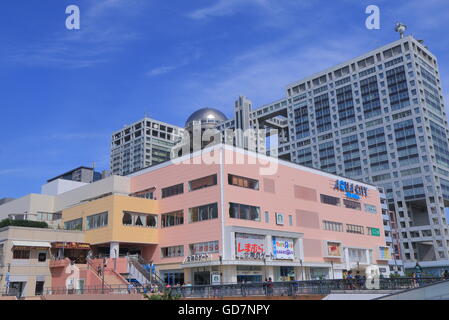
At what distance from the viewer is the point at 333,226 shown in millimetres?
67938

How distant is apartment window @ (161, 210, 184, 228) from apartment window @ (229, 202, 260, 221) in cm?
826

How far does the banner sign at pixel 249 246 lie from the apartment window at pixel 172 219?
9.40m

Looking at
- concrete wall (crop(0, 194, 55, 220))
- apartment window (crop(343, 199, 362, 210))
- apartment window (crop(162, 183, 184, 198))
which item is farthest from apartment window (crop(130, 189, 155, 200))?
apartment window (crop(343, 199, 362, 210))

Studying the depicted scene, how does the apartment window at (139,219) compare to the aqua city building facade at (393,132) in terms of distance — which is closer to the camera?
the apartment window at (139,219)

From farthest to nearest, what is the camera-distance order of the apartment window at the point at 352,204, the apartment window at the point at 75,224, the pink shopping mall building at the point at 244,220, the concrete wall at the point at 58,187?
the concrete wall at the point at 58,187
the apartment window at the point at 352,204
the apartment window at the point at 75,224
the pink shopping mall building at the point at 244,220

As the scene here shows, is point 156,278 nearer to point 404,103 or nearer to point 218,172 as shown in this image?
point 218,172

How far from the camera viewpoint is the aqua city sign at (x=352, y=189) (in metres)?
71.4

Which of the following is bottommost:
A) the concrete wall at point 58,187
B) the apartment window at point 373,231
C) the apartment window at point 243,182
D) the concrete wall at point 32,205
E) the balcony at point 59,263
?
the balcony at point 59,263

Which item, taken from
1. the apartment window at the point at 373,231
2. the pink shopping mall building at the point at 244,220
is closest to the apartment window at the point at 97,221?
the pink shopping mall building at the point at 244,220

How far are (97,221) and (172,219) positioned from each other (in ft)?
37.6

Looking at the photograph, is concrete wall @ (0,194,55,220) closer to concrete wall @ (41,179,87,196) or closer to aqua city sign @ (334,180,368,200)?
concrete wall @ (41,179,87,196)

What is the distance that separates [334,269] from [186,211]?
25.6m

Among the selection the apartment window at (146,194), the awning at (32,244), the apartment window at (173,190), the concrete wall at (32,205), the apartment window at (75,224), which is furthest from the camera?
the concrete wall at (32,205)

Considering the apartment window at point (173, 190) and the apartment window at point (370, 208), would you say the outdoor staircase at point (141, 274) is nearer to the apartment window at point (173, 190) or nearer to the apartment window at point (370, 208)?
the apartment window at point (173, 190)
